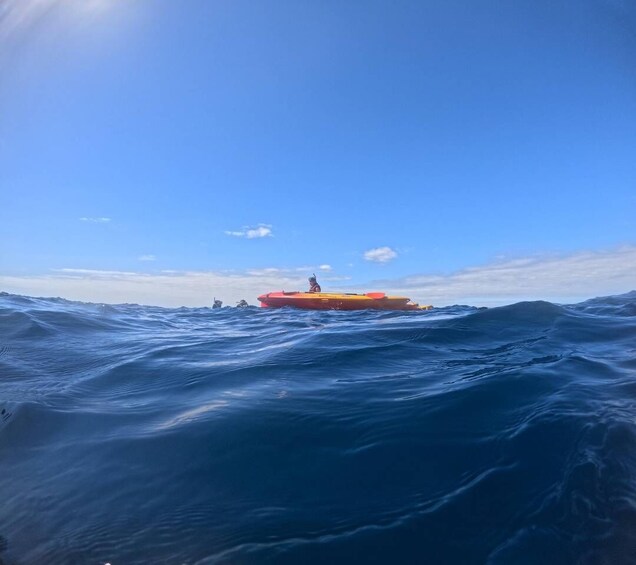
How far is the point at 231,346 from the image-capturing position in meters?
7.07

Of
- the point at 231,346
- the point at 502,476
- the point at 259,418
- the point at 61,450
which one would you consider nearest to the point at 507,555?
the point at 502,476

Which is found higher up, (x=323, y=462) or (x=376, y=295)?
(x=376, y=295)

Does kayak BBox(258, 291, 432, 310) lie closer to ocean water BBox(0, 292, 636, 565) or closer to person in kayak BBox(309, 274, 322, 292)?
person in kayak BBox(309, 274, 322, 292)

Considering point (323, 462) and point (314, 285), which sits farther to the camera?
point (314, 285)

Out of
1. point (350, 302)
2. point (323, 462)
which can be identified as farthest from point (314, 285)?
point (323, 462)

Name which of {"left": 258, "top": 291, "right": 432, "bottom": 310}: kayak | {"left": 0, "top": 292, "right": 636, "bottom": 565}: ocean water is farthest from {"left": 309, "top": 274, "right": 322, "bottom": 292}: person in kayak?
{"left": 0, "top": 292, "right": 636, "bottom": 565}: ocean water

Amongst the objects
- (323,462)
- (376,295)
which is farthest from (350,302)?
(323,462)

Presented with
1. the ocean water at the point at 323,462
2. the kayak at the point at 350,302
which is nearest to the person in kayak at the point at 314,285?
the kayak at the point at 350,302

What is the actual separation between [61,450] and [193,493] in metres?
1.36

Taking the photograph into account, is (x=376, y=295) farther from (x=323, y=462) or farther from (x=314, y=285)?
(x=323, y=462)

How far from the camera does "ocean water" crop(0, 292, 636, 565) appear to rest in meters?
1.87

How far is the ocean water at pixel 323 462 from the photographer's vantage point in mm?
1874

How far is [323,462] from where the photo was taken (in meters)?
2.59

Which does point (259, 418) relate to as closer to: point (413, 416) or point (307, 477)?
point (307, 477)
